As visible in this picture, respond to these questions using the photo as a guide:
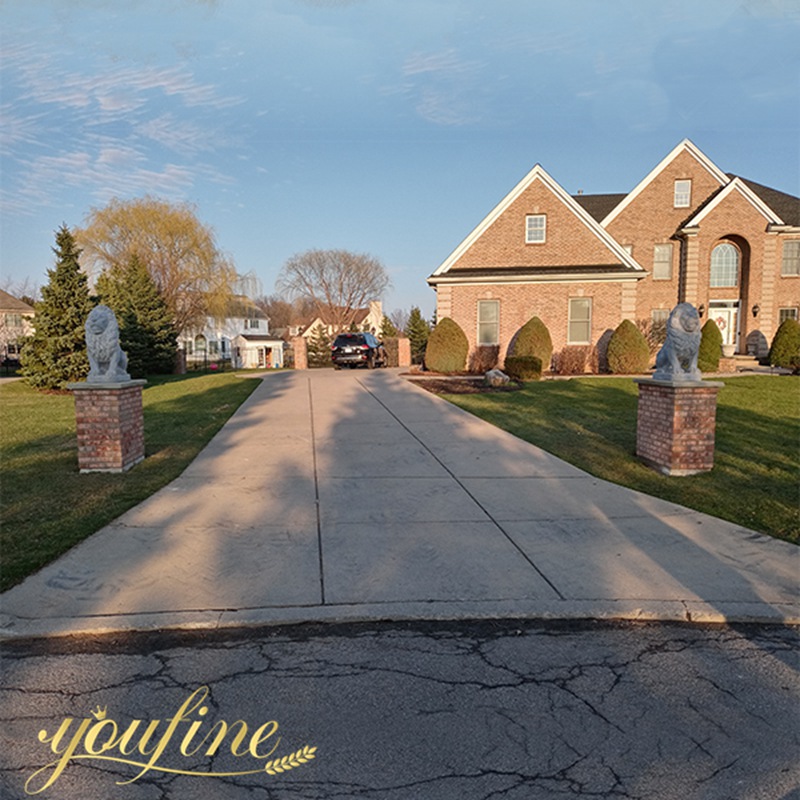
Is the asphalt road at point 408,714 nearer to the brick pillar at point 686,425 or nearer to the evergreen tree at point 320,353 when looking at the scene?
the brick pillar at point 686,425

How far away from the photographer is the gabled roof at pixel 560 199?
77.2 ft

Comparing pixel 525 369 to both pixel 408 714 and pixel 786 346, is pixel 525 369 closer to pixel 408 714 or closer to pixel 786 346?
pixel 786 346

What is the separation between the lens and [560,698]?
3023 mm

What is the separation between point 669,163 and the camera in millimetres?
29109

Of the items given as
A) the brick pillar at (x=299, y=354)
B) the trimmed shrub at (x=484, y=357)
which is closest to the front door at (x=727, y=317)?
the trimmed shrub at (x=484, y=357)

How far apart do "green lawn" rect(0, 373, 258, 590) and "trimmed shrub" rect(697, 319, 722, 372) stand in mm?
17162

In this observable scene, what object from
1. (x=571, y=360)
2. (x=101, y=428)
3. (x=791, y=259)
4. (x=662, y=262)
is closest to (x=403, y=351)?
(x=571, y=360)

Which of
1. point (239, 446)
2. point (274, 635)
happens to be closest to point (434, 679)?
point (274, 635)

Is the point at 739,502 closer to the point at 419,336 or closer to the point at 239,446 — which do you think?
the point at 239,446

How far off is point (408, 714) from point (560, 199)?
24132mm

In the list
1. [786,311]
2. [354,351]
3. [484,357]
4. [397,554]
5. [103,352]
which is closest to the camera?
[397,554]

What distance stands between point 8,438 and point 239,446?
461 cm

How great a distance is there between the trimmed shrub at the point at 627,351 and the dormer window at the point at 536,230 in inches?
199

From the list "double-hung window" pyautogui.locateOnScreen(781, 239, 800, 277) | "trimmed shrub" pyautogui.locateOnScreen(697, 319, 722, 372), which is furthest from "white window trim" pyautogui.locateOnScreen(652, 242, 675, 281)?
"trimmed shrub" pyautogui.locateOnScreen(697, 319, 722, 372)
